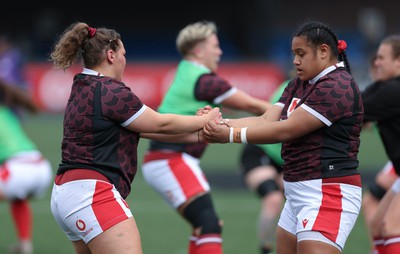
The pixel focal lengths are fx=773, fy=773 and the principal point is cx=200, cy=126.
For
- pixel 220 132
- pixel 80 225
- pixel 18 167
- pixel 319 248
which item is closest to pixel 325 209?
pixel 319 248

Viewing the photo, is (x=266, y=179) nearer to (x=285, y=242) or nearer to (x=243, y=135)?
(x=285, y=242)

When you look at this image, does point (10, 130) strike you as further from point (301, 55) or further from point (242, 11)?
point (242, 11)

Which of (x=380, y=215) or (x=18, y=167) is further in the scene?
(x=18, y=167)

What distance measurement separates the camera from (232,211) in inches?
400

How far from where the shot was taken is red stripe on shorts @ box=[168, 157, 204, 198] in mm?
6254

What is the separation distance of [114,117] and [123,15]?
27284mm

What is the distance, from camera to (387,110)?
18.2 feet

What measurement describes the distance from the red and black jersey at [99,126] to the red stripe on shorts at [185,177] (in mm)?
1568

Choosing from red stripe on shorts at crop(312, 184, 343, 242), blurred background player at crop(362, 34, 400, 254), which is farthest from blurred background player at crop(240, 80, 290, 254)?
red stripe on shorts at crop(312, 184, 343, 242)

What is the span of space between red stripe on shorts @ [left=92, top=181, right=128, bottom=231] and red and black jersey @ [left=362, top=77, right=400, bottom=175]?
202 centimetres

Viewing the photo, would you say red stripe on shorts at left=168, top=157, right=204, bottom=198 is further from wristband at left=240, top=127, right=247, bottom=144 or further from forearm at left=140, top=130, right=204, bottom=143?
wristband at left=240, top=127, right=247, bottom=144

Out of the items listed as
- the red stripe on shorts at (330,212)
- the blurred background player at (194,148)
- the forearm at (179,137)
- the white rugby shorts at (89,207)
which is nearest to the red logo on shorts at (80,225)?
the white rugby shorts at (89,207)

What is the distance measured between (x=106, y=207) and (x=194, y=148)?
1.97 m

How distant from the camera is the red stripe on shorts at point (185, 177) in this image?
20.5ft
